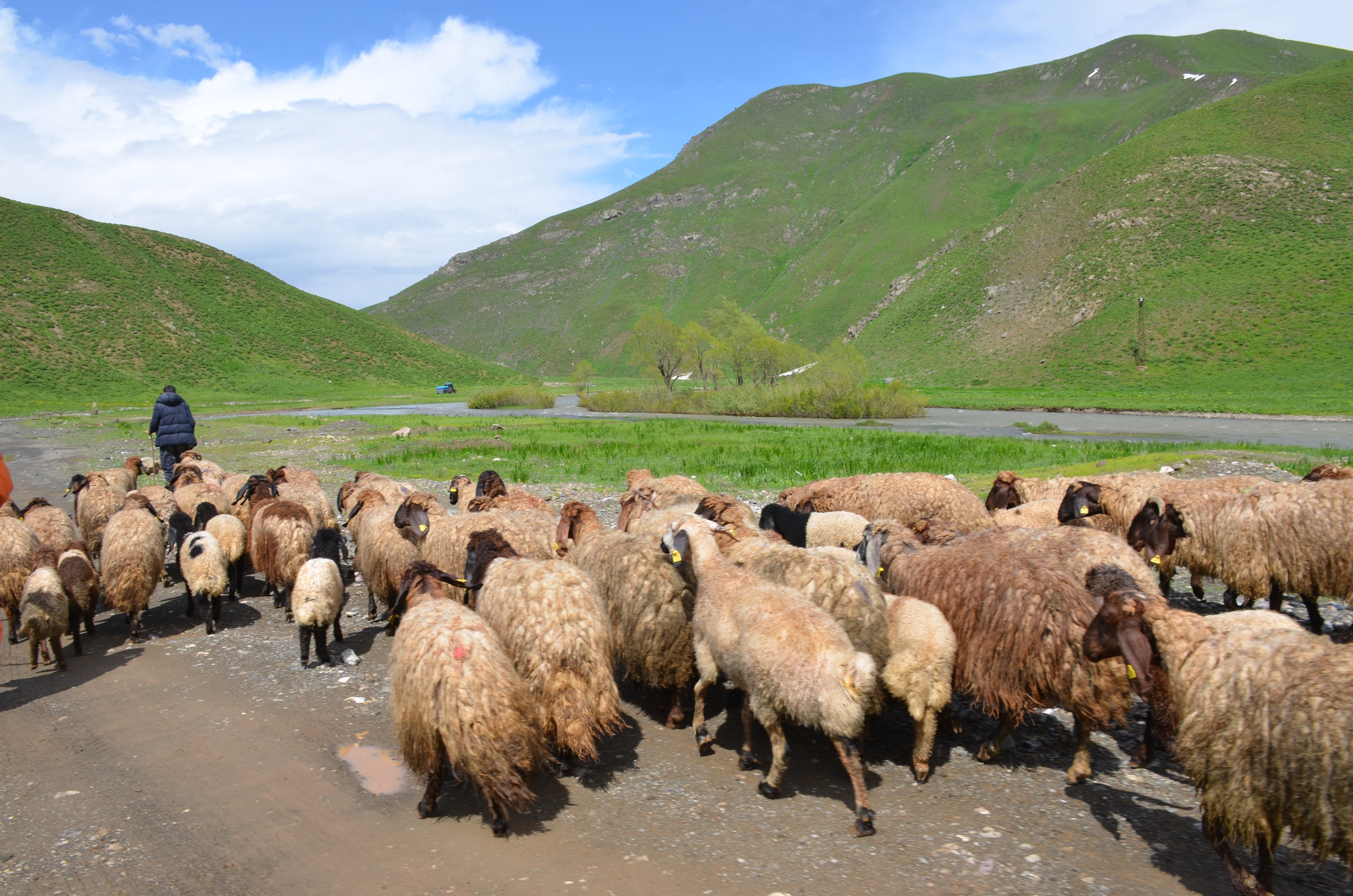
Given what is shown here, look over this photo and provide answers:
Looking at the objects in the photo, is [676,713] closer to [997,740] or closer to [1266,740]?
[997,740]

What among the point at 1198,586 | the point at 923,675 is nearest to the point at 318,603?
the point at 923,675

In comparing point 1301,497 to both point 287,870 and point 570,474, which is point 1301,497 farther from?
point 570,474

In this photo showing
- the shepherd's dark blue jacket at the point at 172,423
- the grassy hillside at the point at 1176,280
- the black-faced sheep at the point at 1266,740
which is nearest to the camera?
the black-faced sheep at the point at 1266,740

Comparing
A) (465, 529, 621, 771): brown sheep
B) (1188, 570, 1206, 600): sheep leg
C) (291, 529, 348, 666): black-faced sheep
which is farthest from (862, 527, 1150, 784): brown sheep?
(291, 529, 348, 666): black-faced sheep

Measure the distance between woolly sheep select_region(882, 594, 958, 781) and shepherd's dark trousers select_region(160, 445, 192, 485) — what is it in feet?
60.3

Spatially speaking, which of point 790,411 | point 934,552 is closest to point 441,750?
point 934,552

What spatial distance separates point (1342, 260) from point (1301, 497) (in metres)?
80.7

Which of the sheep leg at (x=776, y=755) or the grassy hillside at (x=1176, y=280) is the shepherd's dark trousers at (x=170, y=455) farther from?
the grassy hillside at (x=1176, y=280)

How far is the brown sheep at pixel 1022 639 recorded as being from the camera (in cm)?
595

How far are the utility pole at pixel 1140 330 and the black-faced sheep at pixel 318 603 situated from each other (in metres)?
76.2

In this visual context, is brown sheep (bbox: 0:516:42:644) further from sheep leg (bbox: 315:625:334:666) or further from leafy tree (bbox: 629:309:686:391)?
leafy tree (bbox: 629:309:686:391)

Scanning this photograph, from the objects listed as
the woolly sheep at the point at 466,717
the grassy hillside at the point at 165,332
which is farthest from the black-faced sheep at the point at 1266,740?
the grassy hillside at the point at 165,332

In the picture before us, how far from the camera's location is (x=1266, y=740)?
4.41m

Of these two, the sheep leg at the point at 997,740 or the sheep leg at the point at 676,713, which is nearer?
the sheep leg at the point at 997,740
